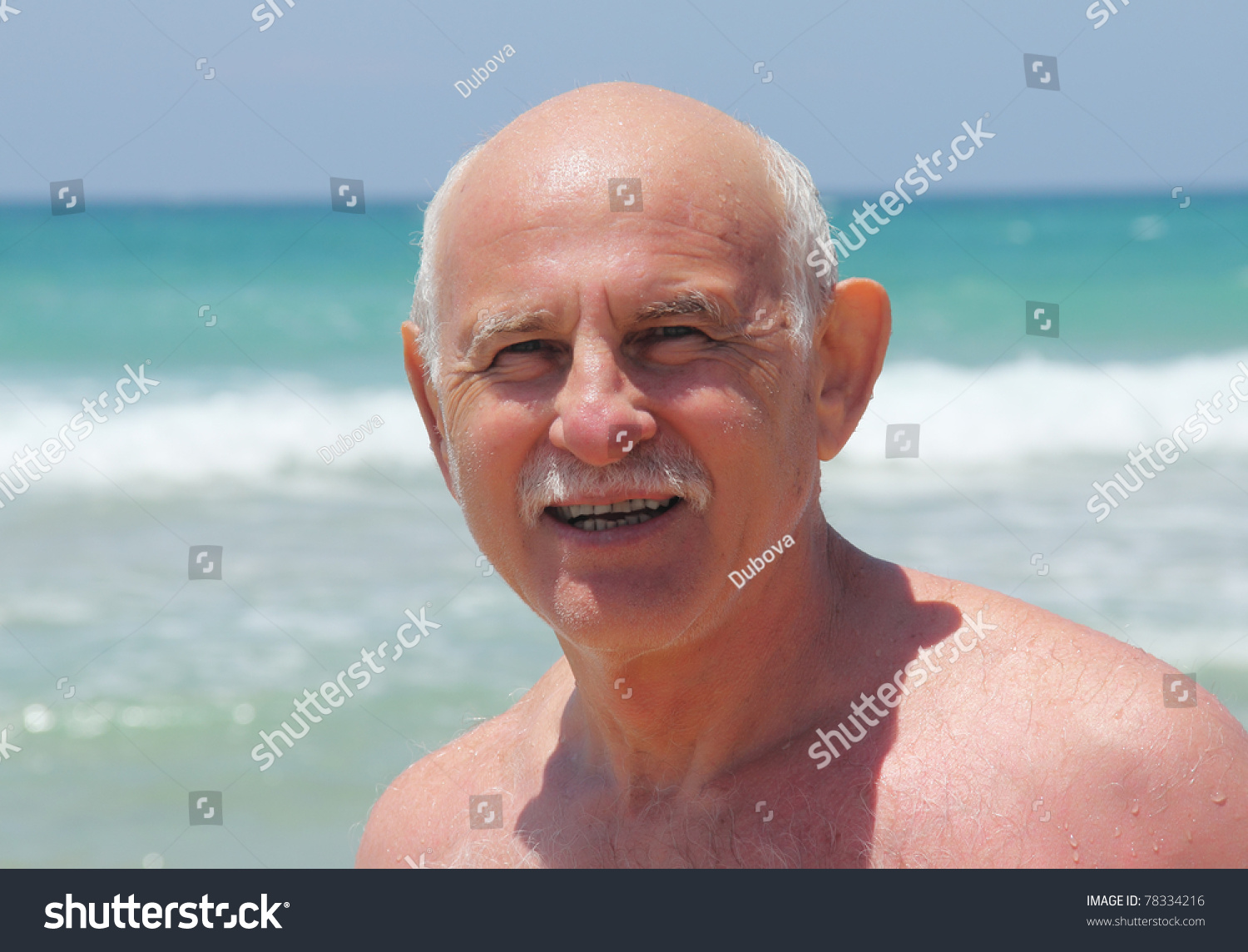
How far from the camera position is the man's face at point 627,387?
97.3 inches

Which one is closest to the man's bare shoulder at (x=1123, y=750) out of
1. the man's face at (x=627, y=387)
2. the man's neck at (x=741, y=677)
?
the man's neck at (x=741, y=677)

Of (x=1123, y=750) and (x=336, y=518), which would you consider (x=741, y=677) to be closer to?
Result: (x=1123, y=750)

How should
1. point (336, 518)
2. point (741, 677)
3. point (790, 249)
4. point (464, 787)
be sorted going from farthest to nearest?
1. point (336, 518)
2. point (464, 787)
3. point (741, 677)
4. point (790, 249)

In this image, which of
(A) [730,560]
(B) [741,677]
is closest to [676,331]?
(A) [730,560]

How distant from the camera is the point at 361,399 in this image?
1909cm

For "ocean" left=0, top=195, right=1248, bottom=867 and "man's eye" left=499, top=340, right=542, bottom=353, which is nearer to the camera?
"man's eye" left=499, top=340, right=542, bottom=353

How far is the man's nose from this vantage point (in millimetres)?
2416

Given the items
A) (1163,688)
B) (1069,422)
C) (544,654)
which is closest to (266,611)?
(544,654)

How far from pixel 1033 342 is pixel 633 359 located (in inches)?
728

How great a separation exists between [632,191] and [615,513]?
634 millimetres

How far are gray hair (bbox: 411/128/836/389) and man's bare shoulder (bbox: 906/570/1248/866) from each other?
82 centimetres

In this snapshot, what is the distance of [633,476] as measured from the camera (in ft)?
8.02

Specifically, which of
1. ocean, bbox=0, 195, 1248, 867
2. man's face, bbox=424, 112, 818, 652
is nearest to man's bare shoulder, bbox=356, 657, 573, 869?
man's face, bbox=424, 112, 818, 652

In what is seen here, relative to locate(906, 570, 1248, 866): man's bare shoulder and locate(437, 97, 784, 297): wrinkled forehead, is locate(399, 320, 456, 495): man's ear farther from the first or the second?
locate(906, 570, 1248, 866): man's bare shoulder
